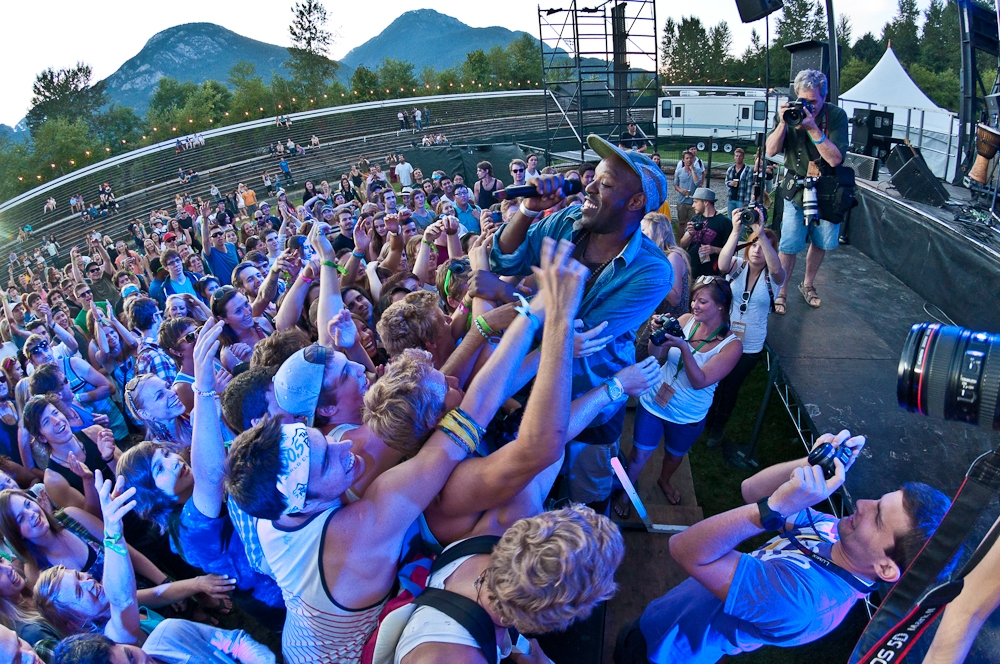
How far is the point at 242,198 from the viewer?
53.8ft

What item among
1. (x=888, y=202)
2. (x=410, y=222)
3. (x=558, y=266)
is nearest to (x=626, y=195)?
(x=558, y=266)

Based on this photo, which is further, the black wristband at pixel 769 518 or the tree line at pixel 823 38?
the tree line at pixel 823 38

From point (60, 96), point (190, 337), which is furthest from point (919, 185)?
point (60, 96)

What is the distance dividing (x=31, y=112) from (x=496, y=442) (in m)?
82.1

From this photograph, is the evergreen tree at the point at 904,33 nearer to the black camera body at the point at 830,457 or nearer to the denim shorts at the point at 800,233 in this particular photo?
the denim shorts at the point at 800,233

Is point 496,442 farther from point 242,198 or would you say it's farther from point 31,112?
point 31,112

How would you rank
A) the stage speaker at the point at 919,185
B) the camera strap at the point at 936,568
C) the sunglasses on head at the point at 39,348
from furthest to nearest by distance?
the stage speaker at the point at 919,185 → the sunglasses on head at the point at 39,348 → the camera strap at the point at 936,568

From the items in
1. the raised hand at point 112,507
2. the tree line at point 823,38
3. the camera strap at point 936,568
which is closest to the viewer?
the camera strap at point 936,568

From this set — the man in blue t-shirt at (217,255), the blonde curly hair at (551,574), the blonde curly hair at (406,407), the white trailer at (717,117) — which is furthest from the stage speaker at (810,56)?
the white trailer at (717,117)

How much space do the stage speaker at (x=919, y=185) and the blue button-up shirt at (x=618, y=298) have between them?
→ 488 cm

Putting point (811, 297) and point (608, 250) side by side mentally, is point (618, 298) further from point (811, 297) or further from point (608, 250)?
point (811, 297)

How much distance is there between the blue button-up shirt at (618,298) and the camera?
2.16 meters

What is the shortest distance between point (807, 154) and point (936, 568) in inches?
157

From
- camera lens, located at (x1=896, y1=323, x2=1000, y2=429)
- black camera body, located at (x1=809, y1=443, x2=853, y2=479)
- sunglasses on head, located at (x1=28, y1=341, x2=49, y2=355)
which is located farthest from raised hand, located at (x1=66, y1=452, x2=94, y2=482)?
camera lens, located at (x1=896, y1=323, x2=1000, y2=429)
